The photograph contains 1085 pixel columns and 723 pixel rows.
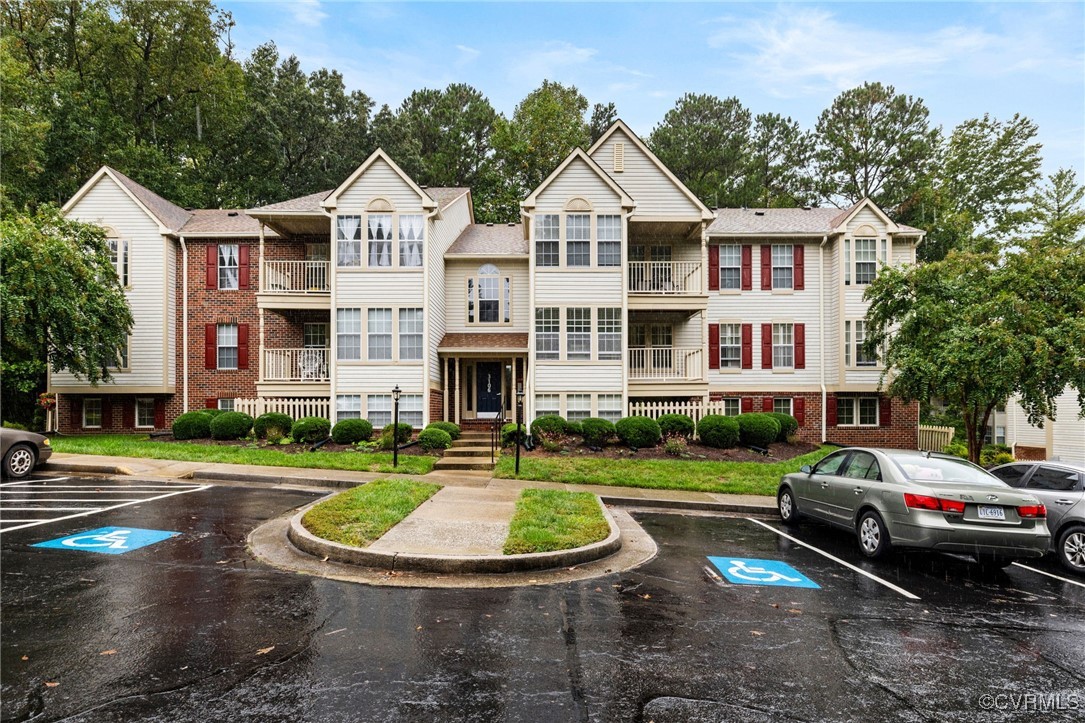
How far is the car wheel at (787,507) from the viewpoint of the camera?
32.1 ft

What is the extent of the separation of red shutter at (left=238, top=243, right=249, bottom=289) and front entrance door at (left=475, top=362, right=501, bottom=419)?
374 inches

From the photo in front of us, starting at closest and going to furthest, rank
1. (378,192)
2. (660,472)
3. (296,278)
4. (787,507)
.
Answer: (787,507)
(660,472)
(378,192)
(296,278)

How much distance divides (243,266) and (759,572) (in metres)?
21.4

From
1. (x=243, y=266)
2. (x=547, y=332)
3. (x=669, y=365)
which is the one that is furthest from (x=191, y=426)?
(x=669, y=365)

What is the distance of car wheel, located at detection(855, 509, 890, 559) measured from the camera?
740 centimetres

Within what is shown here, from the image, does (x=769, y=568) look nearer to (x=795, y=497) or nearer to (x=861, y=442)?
(x=795, y=497)

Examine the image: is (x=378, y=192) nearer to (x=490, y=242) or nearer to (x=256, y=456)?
(x=490, y=242)

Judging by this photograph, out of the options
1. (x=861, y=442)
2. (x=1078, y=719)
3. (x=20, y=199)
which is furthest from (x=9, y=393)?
(x=861, y=442)

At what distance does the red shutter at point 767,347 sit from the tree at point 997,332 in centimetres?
712

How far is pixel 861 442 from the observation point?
21.5 metres

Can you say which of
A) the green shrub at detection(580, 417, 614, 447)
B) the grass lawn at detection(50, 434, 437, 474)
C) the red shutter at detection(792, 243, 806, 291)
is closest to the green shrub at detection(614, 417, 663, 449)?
the green shrub at detection(580, 417, 614, 447)
